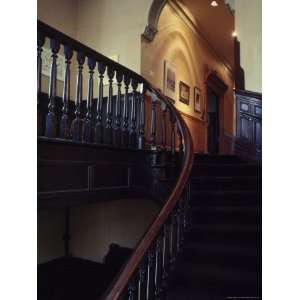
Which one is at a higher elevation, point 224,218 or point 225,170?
point 225,170

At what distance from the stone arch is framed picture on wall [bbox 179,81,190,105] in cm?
153

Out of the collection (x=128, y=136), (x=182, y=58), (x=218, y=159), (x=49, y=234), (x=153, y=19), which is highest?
(x=153, y=19)

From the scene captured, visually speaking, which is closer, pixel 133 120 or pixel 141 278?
pixel 141 278

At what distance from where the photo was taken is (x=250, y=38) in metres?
4.24

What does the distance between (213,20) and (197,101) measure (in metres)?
1.67

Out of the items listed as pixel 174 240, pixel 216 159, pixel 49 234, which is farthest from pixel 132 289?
pixel 49 234

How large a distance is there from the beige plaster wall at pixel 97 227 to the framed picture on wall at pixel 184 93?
7.91ft

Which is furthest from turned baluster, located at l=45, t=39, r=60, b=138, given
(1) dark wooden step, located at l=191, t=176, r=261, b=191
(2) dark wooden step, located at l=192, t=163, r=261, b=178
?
(2) dark wooden step, located at l=192, t=163, r=261, b=178

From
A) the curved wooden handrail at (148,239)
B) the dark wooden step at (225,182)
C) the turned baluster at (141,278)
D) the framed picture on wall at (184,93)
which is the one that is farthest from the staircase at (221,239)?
the framed picture on wall at (184,93)

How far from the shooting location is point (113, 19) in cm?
480

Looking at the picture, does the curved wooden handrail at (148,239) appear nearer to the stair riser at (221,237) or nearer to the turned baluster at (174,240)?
the turned baluster at (174,240)

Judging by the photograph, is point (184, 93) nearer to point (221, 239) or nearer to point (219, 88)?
point (219, 88)

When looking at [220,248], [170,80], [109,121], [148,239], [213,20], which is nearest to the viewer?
[148,239]
